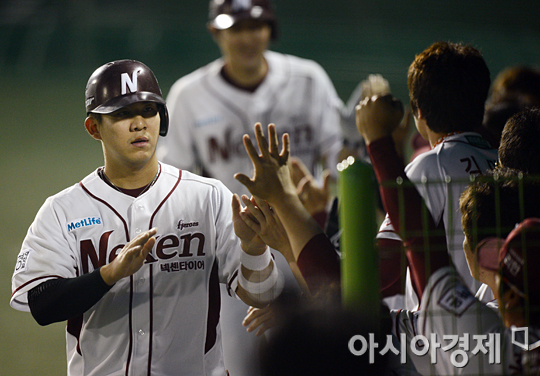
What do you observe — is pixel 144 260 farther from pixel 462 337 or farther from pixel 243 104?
pixel 243 104

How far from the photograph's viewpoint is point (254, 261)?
6.39 feet

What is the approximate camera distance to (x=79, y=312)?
1837 millimetres

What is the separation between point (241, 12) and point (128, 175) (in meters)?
2.82

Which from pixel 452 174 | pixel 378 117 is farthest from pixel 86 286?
pixel 452 174

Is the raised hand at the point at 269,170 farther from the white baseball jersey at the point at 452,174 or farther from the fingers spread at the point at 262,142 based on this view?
the white baseball jersey at the point at 452,174

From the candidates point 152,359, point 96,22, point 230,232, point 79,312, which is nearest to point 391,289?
point 230,232

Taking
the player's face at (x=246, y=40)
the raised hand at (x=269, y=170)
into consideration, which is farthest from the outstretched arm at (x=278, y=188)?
the player's face at (x=246, y=40)

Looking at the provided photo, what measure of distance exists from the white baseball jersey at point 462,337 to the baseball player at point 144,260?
1.49 ft

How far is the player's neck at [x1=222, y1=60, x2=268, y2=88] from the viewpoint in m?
5.00

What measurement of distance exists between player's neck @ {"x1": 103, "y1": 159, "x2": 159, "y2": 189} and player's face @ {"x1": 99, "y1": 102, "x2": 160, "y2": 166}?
0.03m

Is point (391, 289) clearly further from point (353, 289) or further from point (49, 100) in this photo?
point (49, 100)

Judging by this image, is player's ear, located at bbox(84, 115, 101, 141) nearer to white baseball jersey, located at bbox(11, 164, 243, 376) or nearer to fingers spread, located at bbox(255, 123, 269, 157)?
white baseball jersey, located at bbox(11, 164, 243, 376)

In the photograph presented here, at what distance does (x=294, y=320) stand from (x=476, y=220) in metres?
0.68

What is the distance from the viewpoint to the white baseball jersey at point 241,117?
4.62 meters
